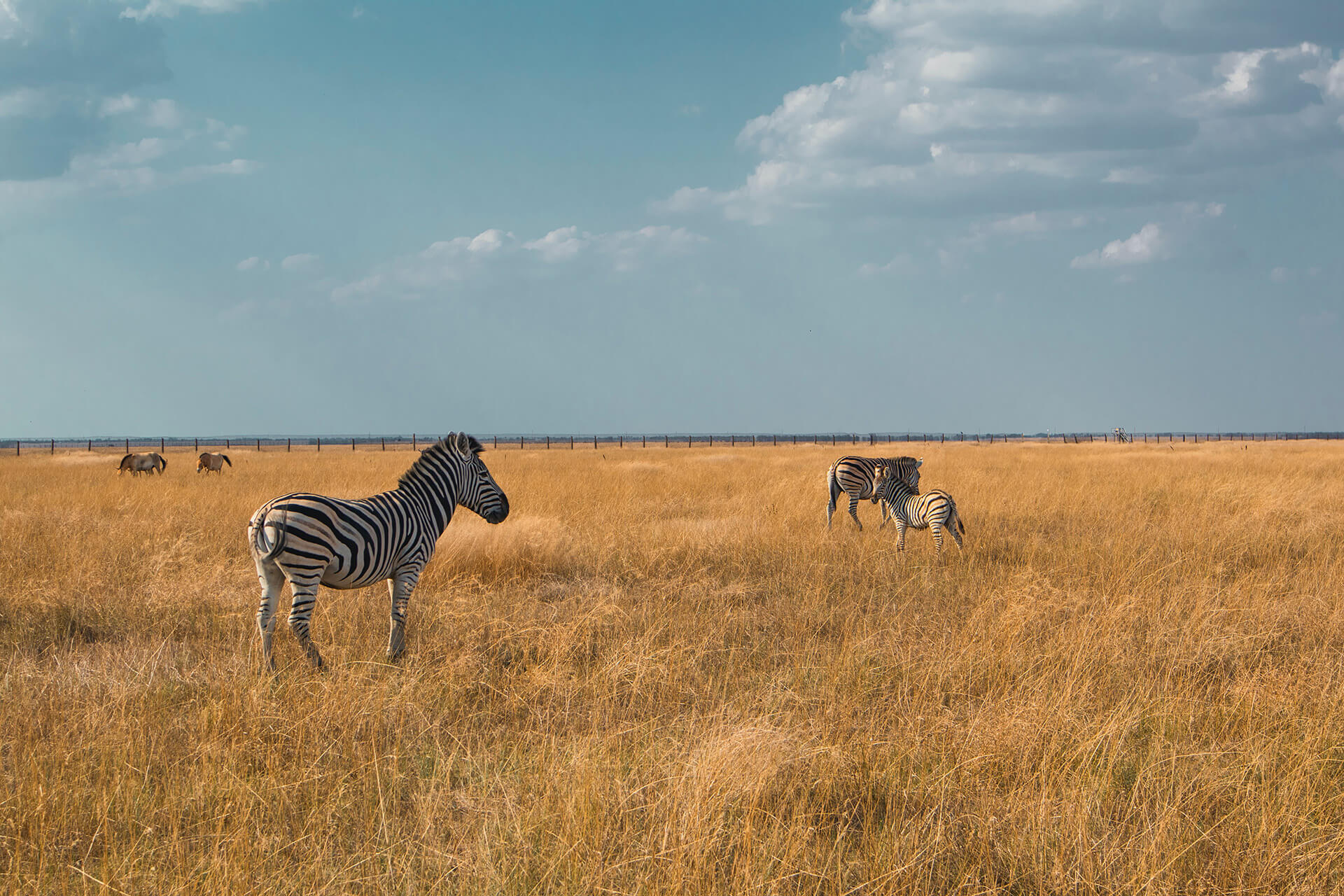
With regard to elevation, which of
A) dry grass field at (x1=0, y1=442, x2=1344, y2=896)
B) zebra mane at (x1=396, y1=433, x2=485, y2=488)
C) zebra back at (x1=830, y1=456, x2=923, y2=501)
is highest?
zebra mane at (x1=396, y1=433, x2=485, y2=488)

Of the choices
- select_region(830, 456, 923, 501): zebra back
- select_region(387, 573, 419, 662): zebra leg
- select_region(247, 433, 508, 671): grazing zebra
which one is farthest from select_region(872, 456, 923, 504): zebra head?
select_region(387, 573, 419, 662): zebra leg

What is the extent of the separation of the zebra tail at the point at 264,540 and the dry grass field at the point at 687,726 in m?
0.80

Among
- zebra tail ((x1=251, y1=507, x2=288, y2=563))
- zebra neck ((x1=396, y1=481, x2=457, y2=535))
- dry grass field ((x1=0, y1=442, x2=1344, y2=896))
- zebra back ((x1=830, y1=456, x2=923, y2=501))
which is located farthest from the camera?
zebra back ((x1=830, y1=456, x2=923, y2=501))

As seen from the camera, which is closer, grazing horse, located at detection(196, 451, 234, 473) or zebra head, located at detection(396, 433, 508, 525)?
zebra head, located at detection(396, 433, 508, 525)

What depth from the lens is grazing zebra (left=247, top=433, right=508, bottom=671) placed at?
18.3 feet

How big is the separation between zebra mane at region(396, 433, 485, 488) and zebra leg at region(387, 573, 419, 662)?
2.92 feet

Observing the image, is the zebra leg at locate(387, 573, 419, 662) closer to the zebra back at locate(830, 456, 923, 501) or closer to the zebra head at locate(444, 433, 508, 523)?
the zebra head at locate(444, 433, 508, 523)

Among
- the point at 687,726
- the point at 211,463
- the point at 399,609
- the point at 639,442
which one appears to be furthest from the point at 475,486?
the point at 639,442

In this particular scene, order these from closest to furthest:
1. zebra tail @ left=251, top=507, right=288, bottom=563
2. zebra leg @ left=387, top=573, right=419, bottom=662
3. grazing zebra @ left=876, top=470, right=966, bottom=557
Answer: zebra tail @ left=251, top=507, right=288, bottom=563, zebra leg @ left=387, top=573, right=419, bottom=662, grazing zebra @ left=876, top=470, right=966, bottom=557

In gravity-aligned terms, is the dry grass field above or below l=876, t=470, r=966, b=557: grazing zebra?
below

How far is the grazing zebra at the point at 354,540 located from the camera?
18.3 ft

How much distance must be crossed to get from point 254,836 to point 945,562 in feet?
28.2

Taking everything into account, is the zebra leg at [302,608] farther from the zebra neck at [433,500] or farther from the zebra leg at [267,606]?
the zebra neck at [433,500]

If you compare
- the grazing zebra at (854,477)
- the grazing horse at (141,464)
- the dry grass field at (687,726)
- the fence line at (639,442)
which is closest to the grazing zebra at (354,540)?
the dry grass field at (687,726)
